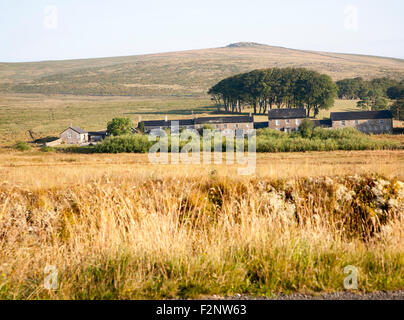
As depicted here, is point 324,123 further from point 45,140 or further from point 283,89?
point 45,140

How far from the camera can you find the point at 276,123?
8962cm

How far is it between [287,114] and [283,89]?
813 inches

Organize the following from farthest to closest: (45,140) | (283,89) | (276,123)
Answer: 1. (283,89)
2. (276,123)
3. (45,140)

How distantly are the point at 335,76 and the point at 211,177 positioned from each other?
185 meters

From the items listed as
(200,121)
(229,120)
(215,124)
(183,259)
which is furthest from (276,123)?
(183,259)

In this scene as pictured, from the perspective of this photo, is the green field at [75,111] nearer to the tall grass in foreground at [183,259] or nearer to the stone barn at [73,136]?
the stone barn at [73,136]

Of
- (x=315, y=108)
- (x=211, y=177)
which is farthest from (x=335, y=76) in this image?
(x=211, y=177)

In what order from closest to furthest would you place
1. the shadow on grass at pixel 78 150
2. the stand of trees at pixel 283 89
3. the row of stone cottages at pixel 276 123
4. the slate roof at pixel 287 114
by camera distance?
1. the shadow on grass at pixel 78 150
2. the row of stone cottages at pixel 276 123
3. the slate roof at pixel 287 114
4. the stand of trees at pixel 283 89

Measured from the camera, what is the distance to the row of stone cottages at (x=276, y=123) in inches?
3137

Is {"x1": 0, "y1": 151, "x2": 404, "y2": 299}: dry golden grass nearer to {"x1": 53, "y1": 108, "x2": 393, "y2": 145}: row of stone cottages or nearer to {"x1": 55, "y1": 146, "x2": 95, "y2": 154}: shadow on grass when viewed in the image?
{"x1": 55, "y1": 146, "x2": 95, "y2": 154}: shadow on grass

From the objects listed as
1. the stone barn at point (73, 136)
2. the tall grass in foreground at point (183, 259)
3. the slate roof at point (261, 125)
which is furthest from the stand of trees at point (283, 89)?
the tall grass in foreground at point (183, 259)

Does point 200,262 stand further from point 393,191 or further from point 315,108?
point 315,108
